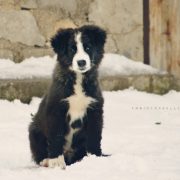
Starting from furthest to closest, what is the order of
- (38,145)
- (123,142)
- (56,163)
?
(123,142), (38,145), (56,163)

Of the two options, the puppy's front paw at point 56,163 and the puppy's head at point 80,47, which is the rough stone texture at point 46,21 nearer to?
the puppy's head at point 80,47

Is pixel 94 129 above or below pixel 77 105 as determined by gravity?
below

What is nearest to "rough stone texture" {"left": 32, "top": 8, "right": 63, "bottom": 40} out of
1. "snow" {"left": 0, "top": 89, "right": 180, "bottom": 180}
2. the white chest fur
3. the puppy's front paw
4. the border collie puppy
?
"snow" {"left": 0, "top": 89, "right": 180, "bottom": 180}

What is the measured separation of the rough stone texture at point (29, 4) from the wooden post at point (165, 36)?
4.60ft

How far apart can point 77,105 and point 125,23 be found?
10.1 ft

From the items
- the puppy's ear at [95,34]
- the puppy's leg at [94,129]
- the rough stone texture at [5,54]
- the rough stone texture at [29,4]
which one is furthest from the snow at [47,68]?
the puppy's leg at [94,129]

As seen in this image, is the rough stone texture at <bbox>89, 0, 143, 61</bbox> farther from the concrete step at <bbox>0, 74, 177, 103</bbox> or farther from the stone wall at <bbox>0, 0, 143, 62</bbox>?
the concrete step at <bbox>0, 74, 177, 103</bbox>

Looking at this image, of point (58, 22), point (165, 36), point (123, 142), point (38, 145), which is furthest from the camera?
point (165, 36)

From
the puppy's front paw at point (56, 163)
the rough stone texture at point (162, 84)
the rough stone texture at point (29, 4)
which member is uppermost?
the rough stone texture at point (29, 4)

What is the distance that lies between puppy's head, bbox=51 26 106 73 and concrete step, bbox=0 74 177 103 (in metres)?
1.85

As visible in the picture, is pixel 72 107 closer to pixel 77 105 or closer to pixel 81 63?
pixel 77 105

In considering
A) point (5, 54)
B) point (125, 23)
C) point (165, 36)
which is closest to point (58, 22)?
point (5, 54)

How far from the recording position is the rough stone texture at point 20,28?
6.93 metres

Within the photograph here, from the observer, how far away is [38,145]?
4.68 meters
